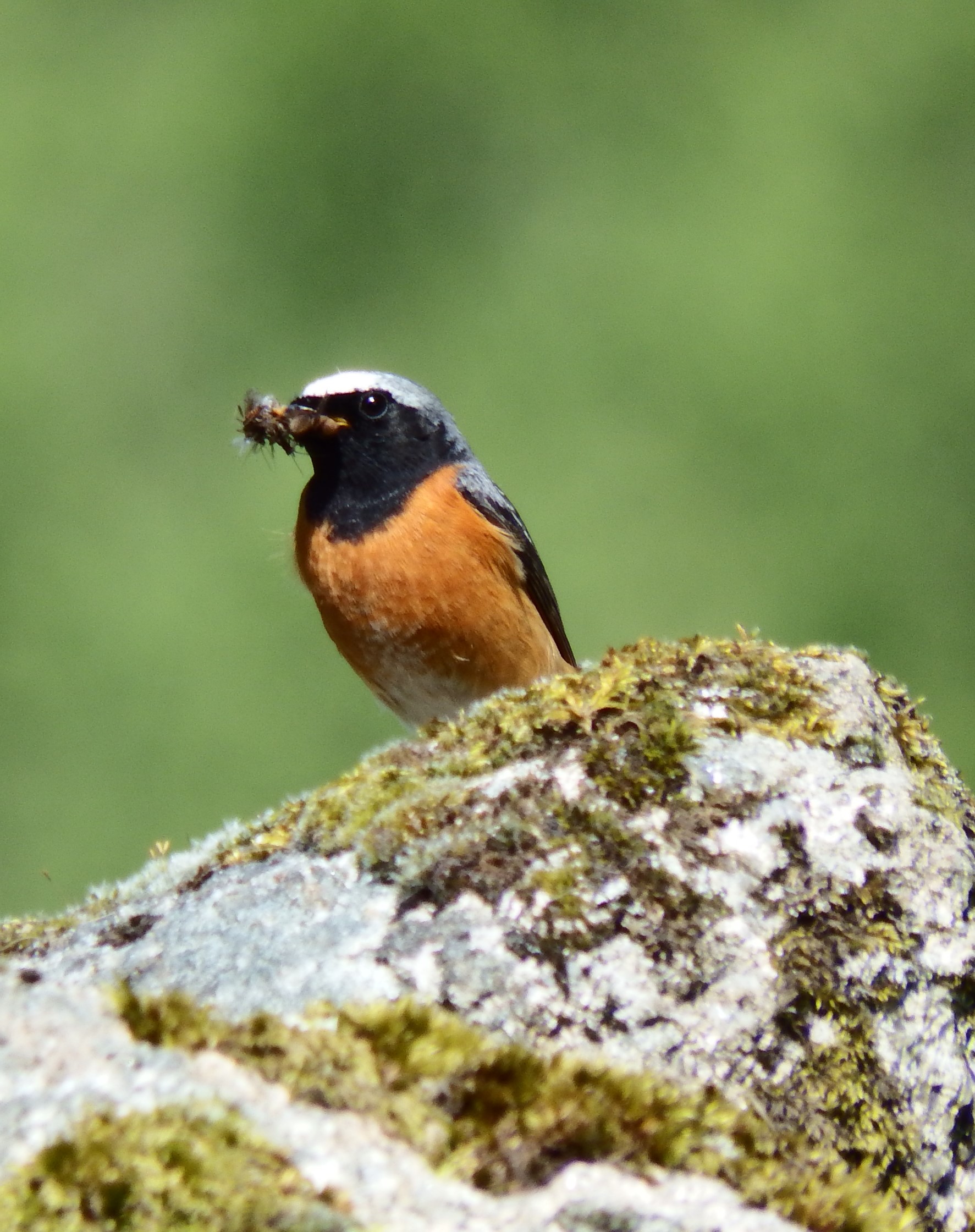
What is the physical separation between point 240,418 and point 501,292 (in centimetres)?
810

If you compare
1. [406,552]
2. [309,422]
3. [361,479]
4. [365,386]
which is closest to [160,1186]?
[406,552]

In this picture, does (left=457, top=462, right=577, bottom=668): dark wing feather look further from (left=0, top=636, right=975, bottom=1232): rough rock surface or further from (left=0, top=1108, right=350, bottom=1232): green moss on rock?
(left=0, top=1108, right=350, bottom=1232): green moss on rock

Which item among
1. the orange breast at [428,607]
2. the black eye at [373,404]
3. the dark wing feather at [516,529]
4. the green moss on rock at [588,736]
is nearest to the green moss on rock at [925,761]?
the green moss on rock at [588,736]

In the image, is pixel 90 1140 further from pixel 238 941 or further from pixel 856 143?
pixel 856 143

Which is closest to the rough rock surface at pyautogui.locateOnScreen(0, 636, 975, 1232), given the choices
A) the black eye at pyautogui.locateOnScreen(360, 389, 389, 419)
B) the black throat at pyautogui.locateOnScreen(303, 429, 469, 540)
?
the black throat at pyautogui.locateOnScreen(303, 429, 469, 540)

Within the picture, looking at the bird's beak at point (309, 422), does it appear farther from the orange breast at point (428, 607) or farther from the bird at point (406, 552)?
the orange breast at point (428, 607)

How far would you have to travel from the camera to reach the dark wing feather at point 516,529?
624 centimetres

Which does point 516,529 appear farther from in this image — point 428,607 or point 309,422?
point 309,422

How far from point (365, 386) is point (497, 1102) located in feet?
13.4

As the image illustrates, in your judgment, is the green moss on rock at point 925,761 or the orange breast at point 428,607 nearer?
the green moss on rock at point 925,761

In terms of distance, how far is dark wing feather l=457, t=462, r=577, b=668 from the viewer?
6.24 metres

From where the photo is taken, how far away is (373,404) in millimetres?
6145

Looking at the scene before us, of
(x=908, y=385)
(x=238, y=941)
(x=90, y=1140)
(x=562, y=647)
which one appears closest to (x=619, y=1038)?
(x=238, y=941)

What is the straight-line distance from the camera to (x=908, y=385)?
532 inches
